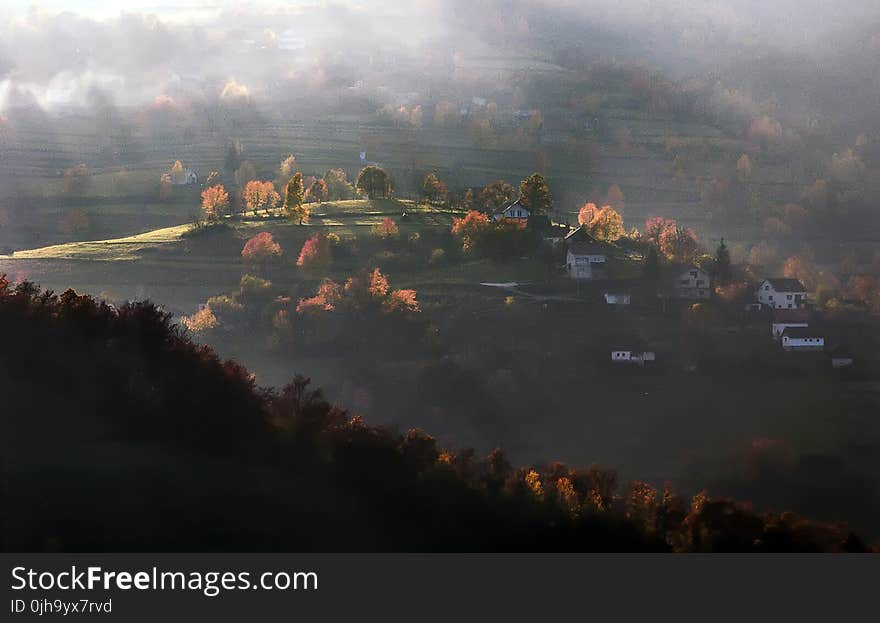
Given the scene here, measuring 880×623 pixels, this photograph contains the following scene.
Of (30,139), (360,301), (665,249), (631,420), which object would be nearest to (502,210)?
(665,249)

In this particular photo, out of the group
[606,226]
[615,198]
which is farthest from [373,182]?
[615,198]

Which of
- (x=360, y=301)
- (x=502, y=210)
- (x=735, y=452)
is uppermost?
(x=502, y=210)

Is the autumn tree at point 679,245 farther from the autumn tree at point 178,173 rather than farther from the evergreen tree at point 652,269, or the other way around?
the autumn tree at point 178,173

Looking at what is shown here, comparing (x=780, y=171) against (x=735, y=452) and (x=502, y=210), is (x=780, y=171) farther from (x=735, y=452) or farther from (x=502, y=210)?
(x=735, y=452)

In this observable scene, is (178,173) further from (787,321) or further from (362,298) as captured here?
(787,321)

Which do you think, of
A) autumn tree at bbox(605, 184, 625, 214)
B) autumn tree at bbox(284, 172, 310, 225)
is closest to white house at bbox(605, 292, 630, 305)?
autumn tree at bbox(284, 172, 310, 225)

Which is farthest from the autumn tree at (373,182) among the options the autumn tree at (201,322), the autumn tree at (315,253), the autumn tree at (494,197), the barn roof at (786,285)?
the barn roof at (786,285)

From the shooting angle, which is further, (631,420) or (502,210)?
(502,210)
